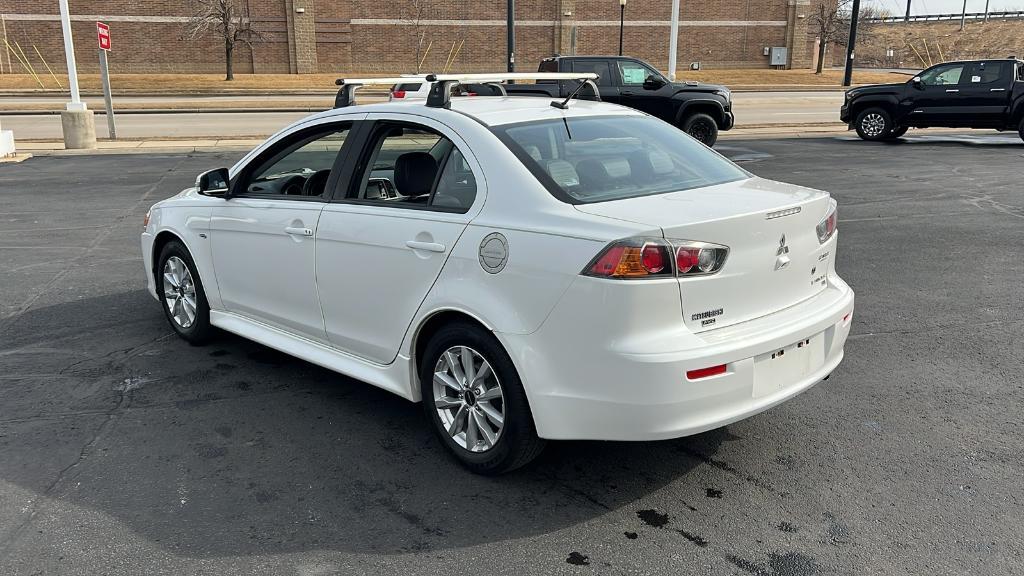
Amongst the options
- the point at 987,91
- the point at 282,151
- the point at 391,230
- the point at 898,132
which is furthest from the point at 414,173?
the point at 987,91

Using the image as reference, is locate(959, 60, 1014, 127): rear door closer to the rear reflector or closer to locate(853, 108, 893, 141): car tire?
locate(853, 108, 893, 141): car tire

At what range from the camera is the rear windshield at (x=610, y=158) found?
12.5 ft

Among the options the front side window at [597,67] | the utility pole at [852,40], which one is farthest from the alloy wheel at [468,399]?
the utility pole at [852,40]

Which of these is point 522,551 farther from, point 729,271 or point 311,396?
point 311,396

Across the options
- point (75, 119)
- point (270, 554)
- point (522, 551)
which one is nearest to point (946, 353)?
point (522, 551)

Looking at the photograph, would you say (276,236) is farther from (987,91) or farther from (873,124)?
(987,91)

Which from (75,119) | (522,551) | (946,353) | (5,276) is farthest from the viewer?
(75,119)

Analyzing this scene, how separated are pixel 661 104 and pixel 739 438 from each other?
1477cm

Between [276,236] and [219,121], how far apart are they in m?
21.7

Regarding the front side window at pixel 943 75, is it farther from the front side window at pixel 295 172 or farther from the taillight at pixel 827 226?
the front side window at pixel 295 172

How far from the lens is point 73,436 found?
432cm

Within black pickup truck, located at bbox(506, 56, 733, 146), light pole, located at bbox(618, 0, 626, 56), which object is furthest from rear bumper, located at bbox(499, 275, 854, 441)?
light pole, located at bbox(618, 0, 626, 56)

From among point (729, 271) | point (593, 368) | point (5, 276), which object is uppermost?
point (729, 271)

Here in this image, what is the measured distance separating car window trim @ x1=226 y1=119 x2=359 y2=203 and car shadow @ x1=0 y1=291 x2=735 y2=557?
1.10m
